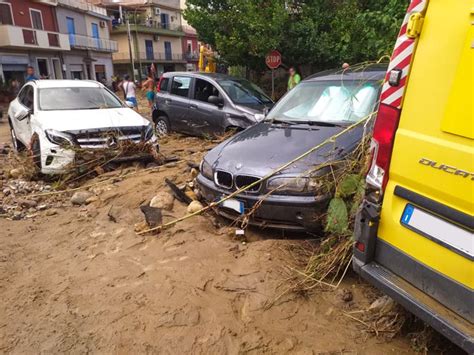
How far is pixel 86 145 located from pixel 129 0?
173ft

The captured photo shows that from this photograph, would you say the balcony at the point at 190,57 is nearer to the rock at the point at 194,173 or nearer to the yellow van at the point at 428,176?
the rock at the point at 194,173

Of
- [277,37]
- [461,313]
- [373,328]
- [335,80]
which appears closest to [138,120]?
[335,80]

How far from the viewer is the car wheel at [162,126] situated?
10075mm

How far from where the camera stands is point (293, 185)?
12.0 ft

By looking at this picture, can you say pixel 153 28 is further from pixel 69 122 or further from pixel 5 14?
pixel 69 122

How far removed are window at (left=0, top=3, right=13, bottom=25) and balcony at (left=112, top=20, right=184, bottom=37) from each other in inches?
810

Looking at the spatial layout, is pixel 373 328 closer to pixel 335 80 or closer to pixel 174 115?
pixel 335 80

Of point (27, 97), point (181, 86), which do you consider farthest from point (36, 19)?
point (27, 97)

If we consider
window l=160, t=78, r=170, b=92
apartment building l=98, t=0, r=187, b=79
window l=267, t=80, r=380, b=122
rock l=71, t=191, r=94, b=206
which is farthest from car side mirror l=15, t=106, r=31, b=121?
apartment building l=98, t=0, r=187, b=79

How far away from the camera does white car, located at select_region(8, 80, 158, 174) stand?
6059mm

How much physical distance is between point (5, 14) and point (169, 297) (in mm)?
31071

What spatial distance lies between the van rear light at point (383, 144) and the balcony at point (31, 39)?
2975 centimetres

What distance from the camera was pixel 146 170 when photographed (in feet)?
20.5

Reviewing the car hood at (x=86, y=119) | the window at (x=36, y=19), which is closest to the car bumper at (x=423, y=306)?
the car hood at (x=86, y=119)
